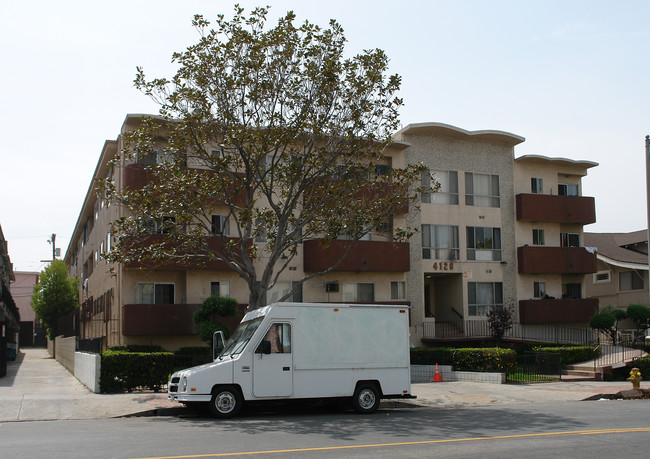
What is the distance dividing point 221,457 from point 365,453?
2106 mm

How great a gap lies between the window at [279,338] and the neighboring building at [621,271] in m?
29.8

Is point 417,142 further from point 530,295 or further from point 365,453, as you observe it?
point 365,453

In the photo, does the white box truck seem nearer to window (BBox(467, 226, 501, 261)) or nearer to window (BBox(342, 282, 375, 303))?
window (BBox(342, 282, 375, 303))

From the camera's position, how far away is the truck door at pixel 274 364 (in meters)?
14.9

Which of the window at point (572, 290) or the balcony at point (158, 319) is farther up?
the window at point (572, 290)

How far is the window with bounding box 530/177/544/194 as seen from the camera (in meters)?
36.2

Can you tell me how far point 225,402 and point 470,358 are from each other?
1149 cm

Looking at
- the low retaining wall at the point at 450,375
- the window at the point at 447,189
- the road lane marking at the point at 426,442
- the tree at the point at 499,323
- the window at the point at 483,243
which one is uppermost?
the window at the point at 447,189

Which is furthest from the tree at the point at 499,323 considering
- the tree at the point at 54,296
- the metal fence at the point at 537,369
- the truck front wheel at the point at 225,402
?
→ the tree at the point at 54,296

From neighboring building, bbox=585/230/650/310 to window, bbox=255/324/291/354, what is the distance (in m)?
29.8

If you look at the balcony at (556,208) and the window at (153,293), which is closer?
the window at (153,293)

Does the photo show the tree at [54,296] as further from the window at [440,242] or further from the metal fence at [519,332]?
the metal fence at [519,332]

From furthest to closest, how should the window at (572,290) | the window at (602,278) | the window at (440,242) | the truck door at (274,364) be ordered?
the window at (602,278) → the window at (572,290) → the window at (440,242) → the truck door at (274,364)

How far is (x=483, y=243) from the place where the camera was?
34625 mm
